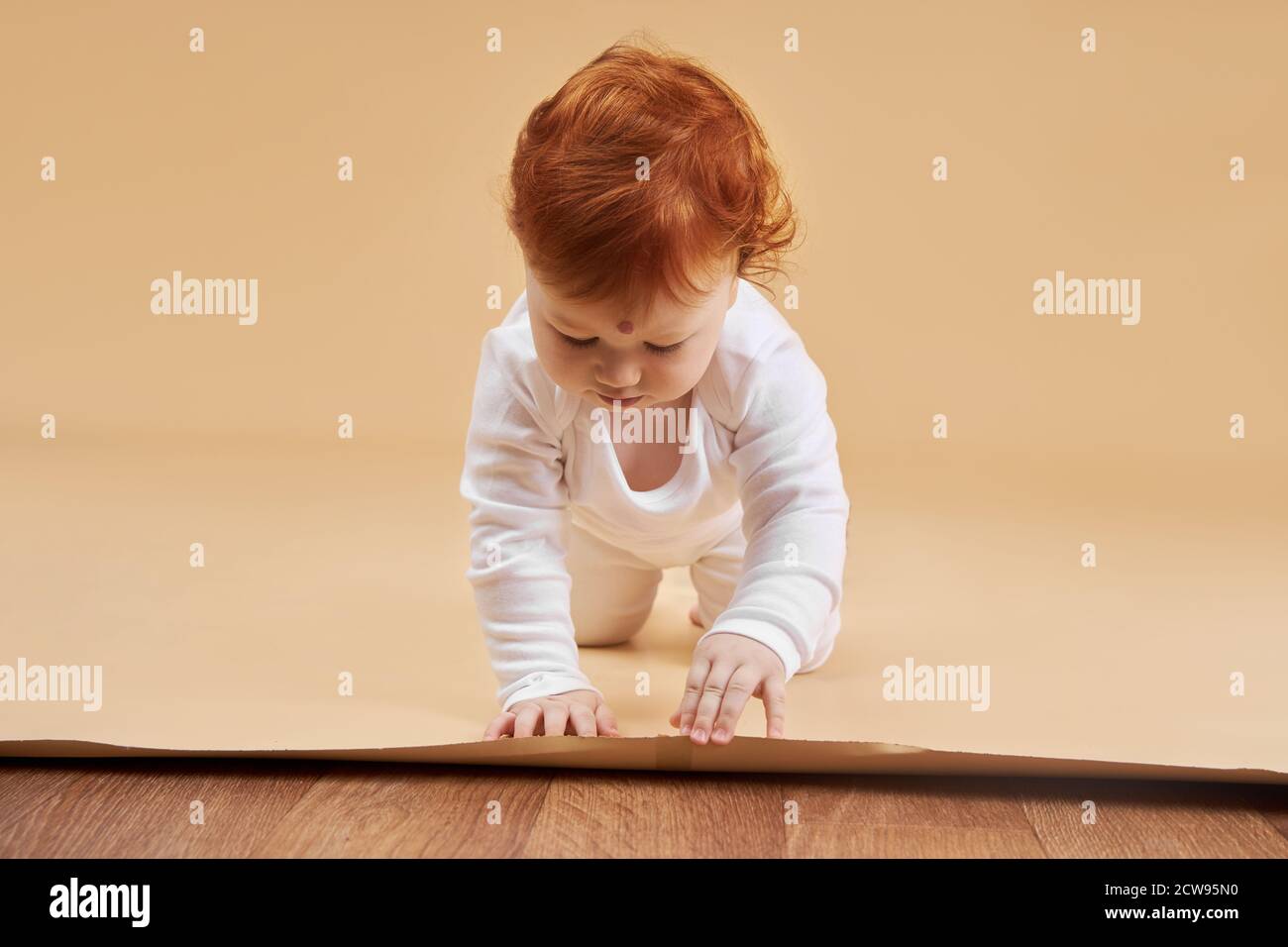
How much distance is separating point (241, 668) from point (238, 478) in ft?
2.52

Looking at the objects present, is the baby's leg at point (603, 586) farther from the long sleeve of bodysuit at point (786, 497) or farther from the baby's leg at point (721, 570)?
the long sleeve of bodysuit at point (786, 497)

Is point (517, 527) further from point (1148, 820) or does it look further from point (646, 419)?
point (1148, 820)

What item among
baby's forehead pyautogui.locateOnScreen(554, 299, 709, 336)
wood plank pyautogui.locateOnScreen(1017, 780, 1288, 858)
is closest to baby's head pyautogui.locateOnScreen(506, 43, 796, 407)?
baby's forehead pyautogui.locateOnScreen(554, 299, 709, 336)

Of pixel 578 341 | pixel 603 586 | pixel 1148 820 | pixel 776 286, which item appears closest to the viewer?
pixel 1148 820

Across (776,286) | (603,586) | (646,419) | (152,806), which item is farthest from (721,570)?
(776,286)

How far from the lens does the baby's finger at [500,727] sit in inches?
52.6

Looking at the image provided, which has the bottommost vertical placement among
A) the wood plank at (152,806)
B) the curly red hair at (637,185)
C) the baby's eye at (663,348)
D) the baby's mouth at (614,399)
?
the wood plank at (152,806)

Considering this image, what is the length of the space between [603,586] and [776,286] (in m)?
0.88

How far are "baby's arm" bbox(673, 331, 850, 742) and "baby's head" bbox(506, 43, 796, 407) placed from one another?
0.52 feet

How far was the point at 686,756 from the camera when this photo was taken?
129 centimetres

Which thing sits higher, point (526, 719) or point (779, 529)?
point (779, 529)

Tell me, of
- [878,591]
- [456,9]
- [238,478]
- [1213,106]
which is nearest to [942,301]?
[1213,106]

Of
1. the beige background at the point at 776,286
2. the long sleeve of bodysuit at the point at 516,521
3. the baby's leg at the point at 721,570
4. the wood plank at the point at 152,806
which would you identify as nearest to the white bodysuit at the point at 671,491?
the long sleeve of bodysuit at the point at 516,521
